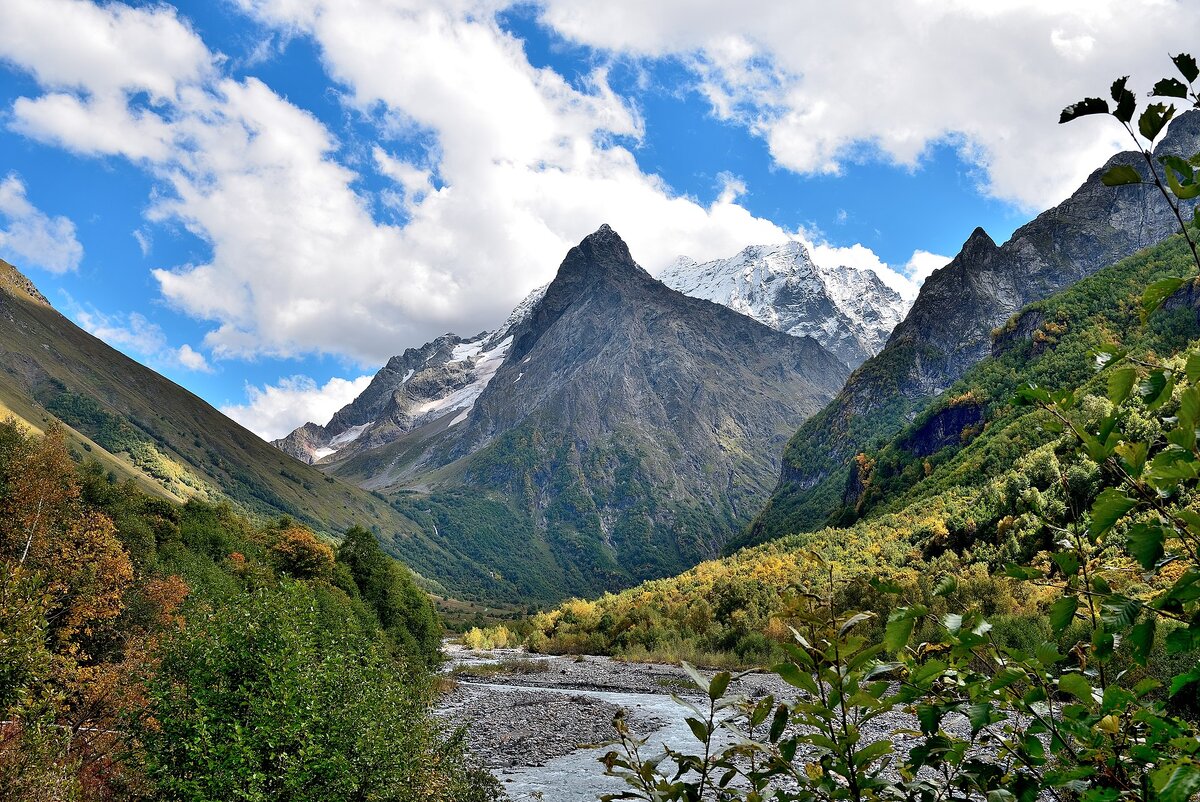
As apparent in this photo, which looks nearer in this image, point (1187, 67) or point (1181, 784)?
point (1181, 784)

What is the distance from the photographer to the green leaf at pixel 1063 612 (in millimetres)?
2068

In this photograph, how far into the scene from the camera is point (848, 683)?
257cm

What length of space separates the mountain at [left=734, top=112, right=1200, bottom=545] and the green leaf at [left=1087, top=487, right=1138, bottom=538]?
157 m

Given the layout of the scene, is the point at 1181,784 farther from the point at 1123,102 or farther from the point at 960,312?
the point at 960,312

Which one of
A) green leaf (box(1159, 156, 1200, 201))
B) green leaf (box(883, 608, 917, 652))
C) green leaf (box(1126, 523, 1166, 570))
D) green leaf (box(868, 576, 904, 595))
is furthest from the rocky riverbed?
green leaf (box(1159, 156, 1200, 201))

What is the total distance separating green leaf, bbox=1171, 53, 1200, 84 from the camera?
2.06 m

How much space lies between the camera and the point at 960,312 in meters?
174

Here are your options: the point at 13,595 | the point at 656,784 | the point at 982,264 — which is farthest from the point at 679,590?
the point at 982,264

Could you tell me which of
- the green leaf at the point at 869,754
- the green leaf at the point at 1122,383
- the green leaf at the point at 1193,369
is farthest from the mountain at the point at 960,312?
the green leaf at the point at 1193,369

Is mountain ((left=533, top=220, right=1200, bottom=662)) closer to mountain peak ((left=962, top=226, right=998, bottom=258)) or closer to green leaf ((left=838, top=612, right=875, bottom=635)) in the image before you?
green leaf ((left=838, top=612, right=875, bottom=635))

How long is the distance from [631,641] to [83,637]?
52854 mm

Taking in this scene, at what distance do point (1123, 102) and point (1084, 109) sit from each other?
120 mm

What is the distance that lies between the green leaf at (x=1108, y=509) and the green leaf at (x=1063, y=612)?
10.9 inches

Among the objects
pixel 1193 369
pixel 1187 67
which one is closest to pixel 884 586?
pixel 1193 369
